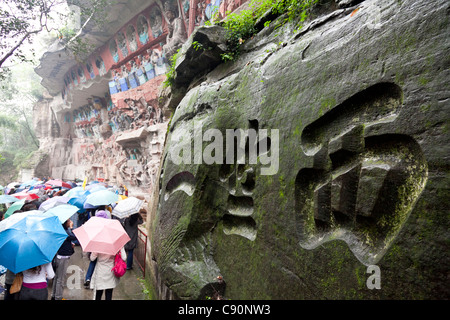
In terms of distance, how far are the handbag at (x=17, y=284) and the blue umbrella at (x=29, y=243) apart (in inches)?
10.8

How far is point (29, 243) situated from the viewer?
8.29 ft

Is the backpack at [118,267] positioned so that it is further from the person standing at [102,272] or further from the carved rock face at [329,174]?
the carved rock face at [329,174]

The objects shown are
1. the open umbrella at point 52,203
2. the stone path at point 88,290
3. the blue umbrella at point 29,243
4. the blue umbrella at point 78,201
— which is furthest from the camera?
the blue umbrella at point 78,201

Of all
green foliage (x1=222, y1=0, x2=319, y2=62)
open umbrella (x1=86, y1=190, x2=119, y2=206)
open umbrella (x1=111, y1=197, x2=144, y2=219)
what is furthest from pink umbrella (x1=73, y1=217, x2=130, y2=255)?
green foliage (x1=222, y1=0, x2=319, y2=62)

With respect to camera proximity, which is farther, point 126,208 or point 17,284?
point 126,208

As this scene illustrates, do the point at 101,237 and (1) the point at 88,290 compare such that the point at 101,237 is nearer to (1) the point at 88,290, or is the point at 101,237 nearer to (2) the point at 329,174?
(1) the point at 88,290

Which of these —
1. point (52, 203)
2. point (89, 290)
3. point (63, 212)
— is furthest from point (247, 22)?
point (52, 203)

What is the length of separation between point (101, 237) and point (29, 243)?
707 mm

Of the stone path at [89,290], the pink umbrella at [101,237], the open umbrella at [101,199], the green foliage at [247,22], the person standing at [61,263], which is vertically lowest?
the stone path at [89,290]

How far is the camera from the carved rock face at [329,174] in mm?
1357

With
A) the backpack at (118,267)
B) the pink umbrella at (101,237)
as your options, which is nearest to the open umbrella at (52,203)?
the pink umbrella at (101,237)

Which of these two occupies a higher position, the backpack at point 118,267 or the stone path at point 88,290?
the backpack at point 118,267

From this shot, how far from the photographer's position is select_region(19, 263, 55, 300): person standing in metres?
2.56

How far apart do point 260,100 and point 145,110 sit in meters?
10.2
